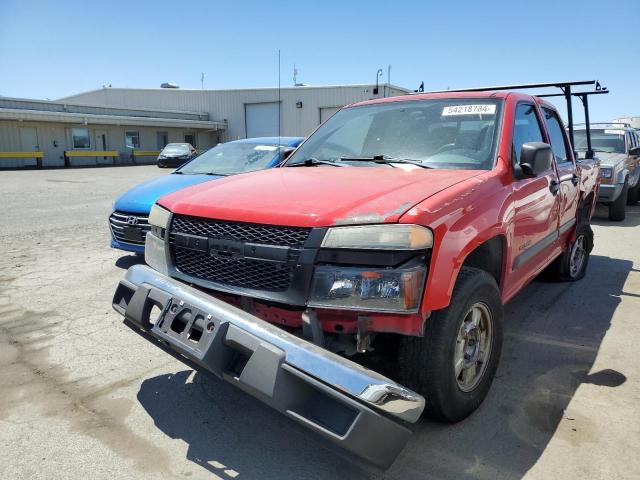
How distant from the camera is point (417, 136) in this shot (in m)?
3.58

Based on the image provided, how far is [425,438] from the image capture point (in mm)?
2697

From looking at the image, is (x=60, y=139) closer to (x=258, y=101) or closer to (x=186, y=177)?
(x=258, y=101)

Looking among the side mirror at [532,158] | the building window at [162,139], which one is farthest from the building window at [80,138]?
the side mirror at [532,158]

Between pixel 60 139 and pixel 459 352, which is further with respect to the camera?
pixel 60 139

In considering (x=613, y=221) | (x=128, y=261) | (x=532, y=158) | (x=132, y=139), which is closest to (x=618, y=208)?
(x=613, y=221)

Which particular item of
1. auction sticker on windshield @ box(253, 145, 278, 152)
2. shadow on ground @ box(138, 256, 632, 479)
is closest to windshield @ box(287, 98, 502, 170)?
shadow on ground @ box(138, 256, 632, 479)

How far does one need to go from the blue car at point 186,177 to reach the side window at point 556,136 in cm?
237

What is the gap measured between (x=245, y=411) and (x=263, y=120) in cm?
3045

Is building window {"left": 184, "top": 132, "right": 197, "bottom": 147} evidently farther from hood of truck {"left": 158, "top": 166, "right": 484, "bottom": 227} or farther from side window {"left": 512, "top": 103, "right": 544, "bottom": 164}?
hood of truck {"left": 158, "top": 166, "right": 484, "bottom": 227}

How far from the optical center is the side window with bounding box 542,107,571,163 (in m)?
4.39

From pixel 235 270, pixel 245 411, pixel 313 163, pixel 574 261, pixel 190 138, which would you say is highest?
pixel 190 138

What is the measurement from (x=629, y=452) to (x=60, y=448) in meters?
2.96

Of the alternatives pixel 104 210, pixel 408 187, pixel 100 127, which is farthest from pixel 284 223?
pixel 100 127

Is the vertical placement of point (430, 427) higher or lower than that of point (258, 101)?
lower
